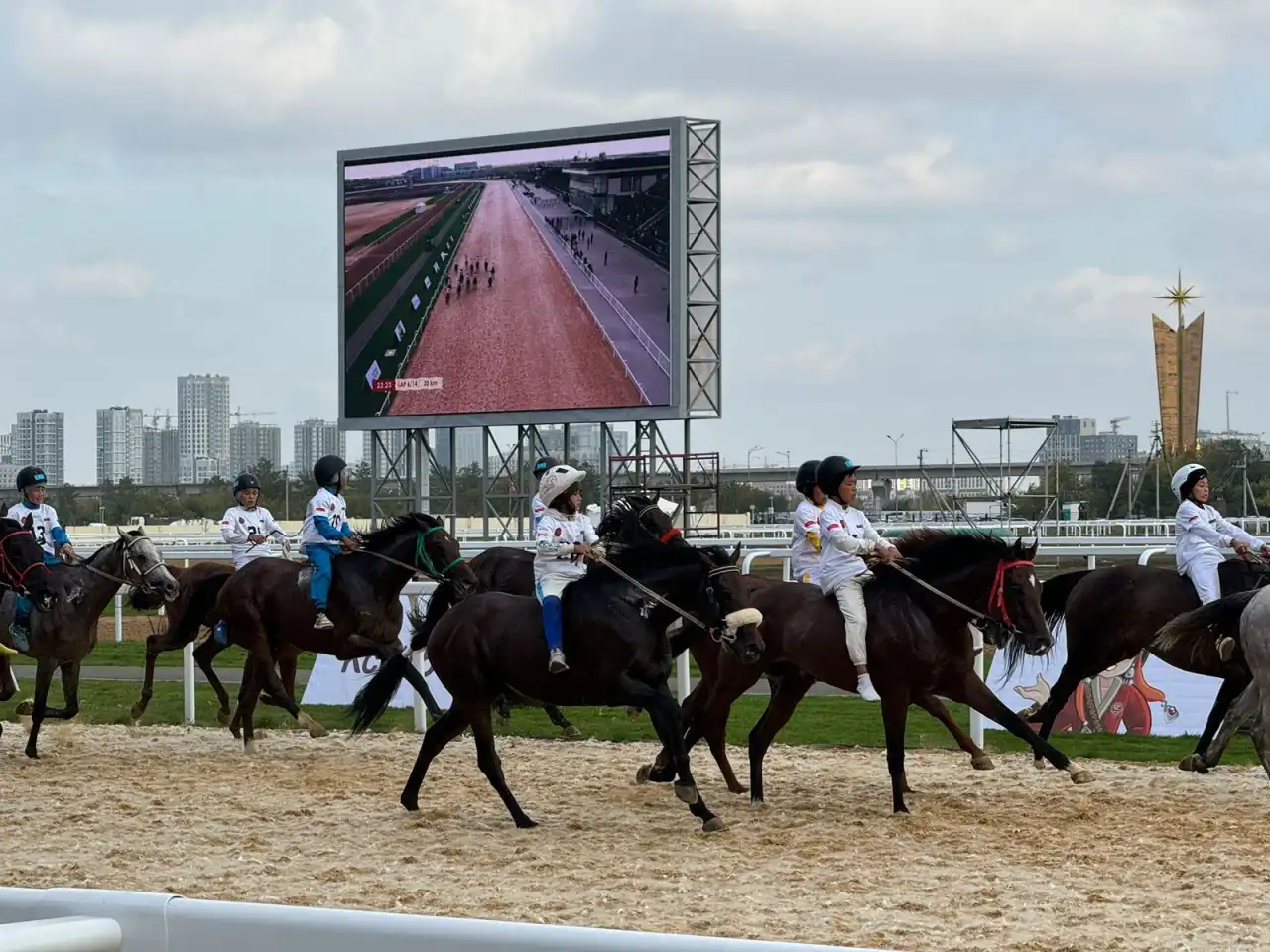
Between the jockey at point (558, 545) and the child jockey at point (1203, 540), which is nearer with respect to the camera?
the jockey at point (558, 545)

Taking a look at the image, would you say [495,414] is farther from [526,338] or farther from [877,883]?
[877,883]

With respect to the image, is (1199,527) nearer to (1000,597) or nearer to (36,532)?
(1000,597)

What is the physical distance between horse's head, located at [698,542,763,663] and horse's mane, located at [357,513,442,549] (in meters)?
4.03

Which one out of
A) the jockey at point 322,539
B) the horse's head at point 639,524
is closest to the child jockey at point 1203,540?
the horse's head at point 639,524

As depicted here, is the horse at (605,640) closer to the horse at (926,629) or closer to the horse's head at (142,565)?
the horse at (926,629)

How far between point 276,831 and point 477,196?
65.2 ft

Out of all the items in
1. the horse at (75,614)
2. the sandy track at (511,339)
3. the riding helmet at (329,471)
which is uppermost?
the sandy track at (511,339)

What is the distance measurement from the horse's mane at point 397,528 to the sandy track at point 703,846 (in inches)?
63.0

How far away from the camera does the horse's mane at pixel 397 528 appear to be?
42.3 feet

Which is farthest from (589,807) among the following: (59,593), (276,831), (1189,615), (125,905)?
(125,905)

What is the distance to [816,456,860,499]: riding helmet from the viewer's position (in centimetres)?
1013

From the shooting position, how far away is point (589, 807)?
9.99 m

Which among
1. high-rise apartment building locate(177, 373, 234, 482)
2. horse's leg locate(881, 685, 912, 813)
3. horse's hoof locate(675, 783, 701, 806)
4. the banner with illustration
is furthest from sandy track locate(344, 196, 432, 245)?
high-rise apartment building locate(177, 373, 234, 482)

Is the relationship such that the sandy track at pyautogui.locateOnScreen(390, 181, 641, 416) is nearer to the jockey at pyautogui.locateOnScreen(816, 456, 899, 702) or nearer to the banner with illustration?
the banner with illustration
